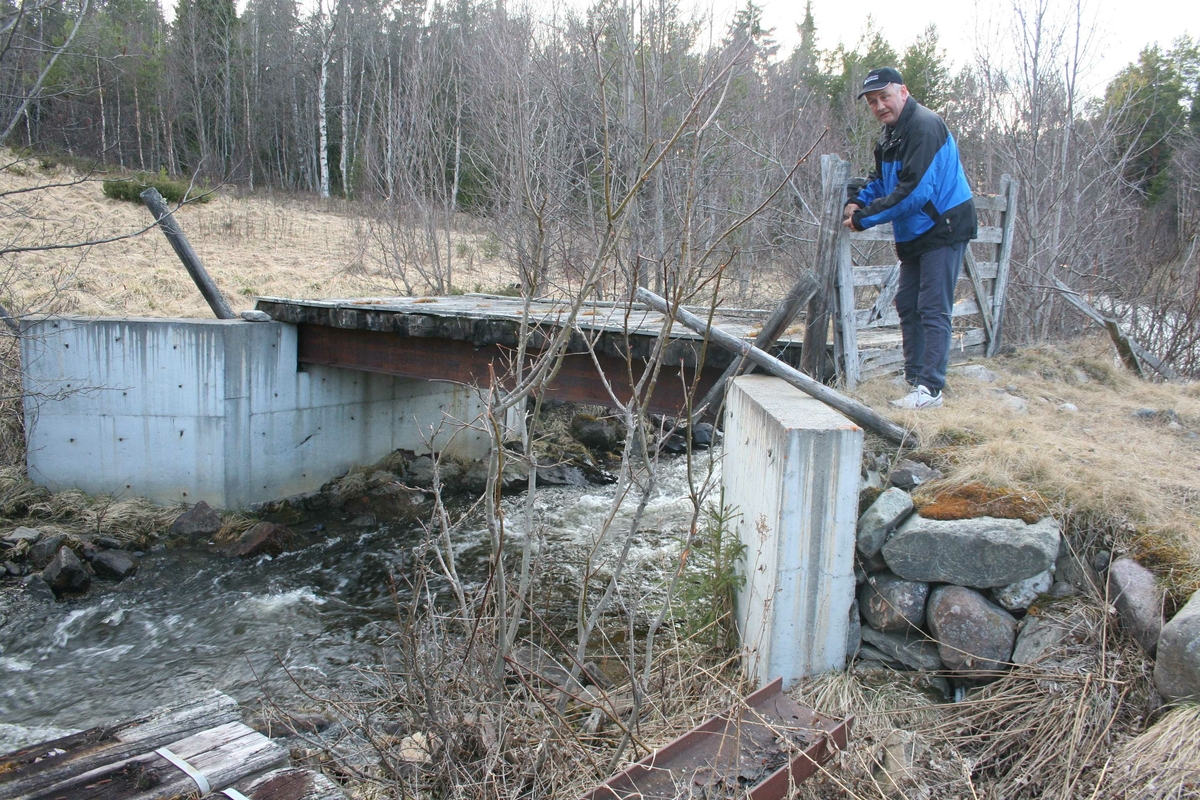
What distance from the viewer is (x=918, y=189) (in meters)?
4.97

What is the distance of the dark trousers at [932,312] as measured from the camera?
5098mm

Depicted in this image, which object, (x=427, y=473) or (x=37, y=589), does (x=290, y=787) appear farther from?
(x=427, y=473)

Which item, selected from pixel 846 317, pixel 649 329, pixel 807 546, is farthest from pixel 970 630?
pixel 649 329

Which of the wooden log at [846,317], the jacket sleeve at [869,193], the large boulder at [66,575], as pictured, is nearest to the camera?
the jacket sleeve at [869,193]

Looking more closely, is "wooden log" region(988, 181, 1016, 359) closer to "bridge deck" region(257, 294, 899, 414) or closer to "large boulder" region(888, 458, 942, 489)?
"bridge deck" region(257, 294, 899, 414)

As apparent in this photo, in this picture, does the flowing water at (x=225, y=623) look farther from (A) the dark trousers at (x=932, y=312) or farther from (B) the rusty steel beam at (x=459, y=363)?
(A) the dark trousers at (x=932, y=312)

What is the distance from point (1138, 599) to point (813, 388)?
202cm

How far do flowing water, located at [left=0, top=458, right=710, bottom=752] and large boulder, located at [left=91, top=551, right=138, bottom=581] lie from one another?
0.33 feet

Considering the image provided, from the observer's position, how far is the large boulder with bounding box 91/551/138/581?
7.79 metres

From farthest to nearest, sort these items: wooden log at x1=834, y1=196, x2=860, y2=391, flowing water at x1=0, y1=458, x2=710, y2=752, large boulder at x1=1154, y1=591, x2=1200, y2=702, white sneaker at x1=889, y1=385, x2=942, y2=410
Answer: flowing water at x1=0, y1=458, x2=710, y2=752
wooden log at x1=834, y1=196, x2=860, y2=391
white sneaker at x1=889, y1=385, x2=942, y2=410
large boulder at x1=1154, y1=591, x2=1200, y2=702

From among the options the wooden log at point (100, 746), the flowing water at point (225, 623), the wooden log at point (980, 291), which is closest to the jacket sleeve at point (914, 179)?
the wooden log at point (980, 291)

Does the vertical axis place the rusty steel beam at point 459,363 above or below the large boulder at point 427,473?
above

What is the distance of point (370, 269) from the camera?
1714 centimetres

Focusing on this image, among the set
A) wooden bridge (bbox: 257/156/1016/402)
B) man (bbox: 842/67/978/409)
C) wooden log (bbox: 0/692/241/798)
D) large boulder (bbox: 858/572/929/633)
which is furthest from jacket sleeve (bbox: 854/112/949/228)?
wooden log (bbox: 0/692/241/798)
